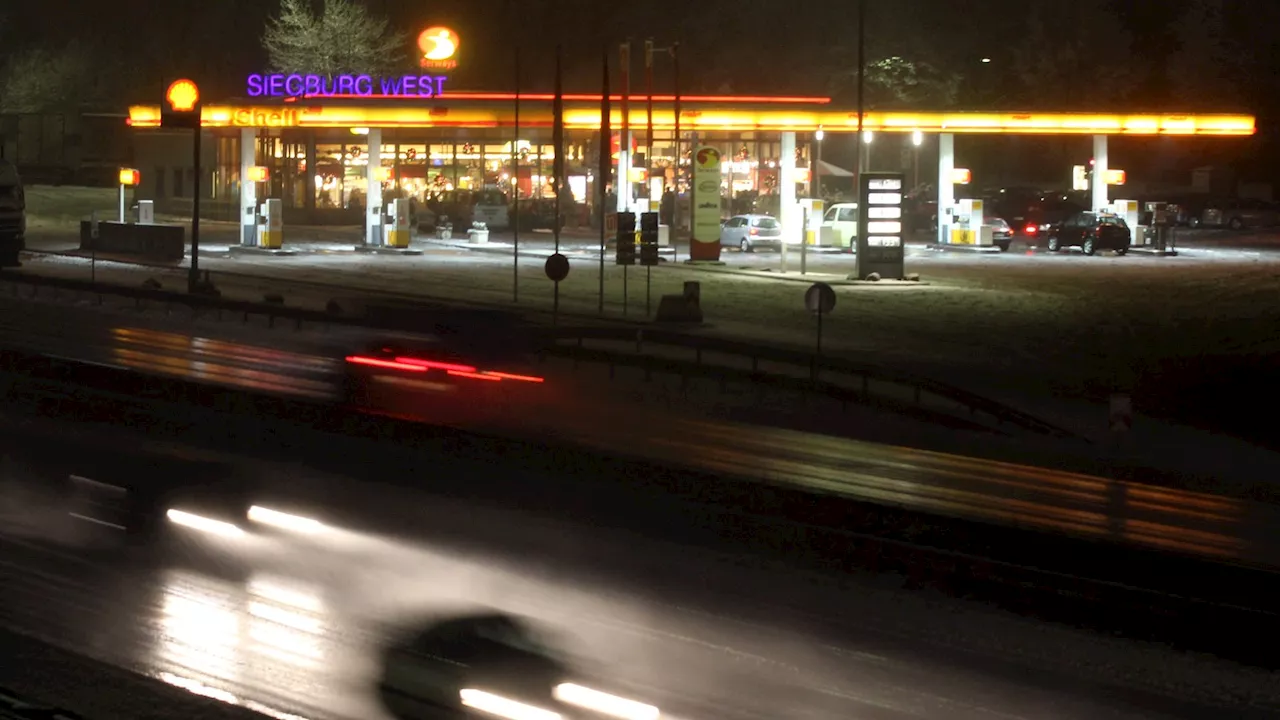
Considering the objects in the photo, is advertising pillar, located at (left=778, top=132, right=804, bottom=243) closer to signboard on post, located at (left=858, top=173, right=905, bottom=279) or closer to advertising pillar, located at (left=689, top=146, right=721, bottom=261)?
advertising pillar, located at (left=689, top=146, right=721, bottom=261)

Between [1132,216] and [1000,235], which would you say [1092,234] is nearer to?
[1000,235]

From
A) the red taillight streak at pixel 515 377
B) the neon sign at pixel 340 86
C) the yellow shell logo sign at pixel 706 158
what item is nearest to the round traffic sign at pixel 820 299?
the red taillight streak at pixel 515 377

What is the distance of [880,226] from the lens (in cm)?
4047

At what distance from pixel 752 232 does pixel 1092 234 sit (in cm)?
1205

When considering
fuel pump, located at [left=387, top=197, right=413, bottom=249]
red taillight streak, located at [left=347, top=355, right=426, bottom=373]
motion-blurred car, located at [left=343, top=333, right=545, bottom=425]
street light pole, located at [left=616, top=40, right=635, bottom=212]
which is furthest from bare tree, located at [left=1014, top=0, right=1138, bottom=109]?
red taillight streak, located at [left=347, top=355, right=426, bottom=373]

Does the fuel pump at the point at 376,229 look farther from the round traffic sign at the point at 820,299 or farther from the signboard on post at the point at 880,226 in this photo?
the round traffic sign at the point at 820,299

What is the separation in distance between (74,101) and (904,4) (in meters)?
52.2

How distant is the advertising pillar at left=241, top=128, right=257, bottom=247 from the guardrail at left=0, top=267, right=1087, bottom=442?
18.1m

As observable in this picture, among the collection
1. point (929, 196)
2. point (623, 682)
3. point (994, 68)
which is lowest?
point (623, 682)

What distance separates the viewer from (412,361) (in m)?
22.8

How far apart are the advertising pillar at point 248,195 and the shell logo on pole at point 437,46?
8.52 metres

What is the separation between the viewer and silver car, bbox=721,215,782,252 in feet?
183

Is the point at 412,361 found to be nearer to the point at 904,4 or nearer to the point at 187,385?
the point at 187,385

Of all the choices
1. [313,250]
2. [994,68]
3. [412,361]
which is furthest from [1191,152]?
[412,361]
